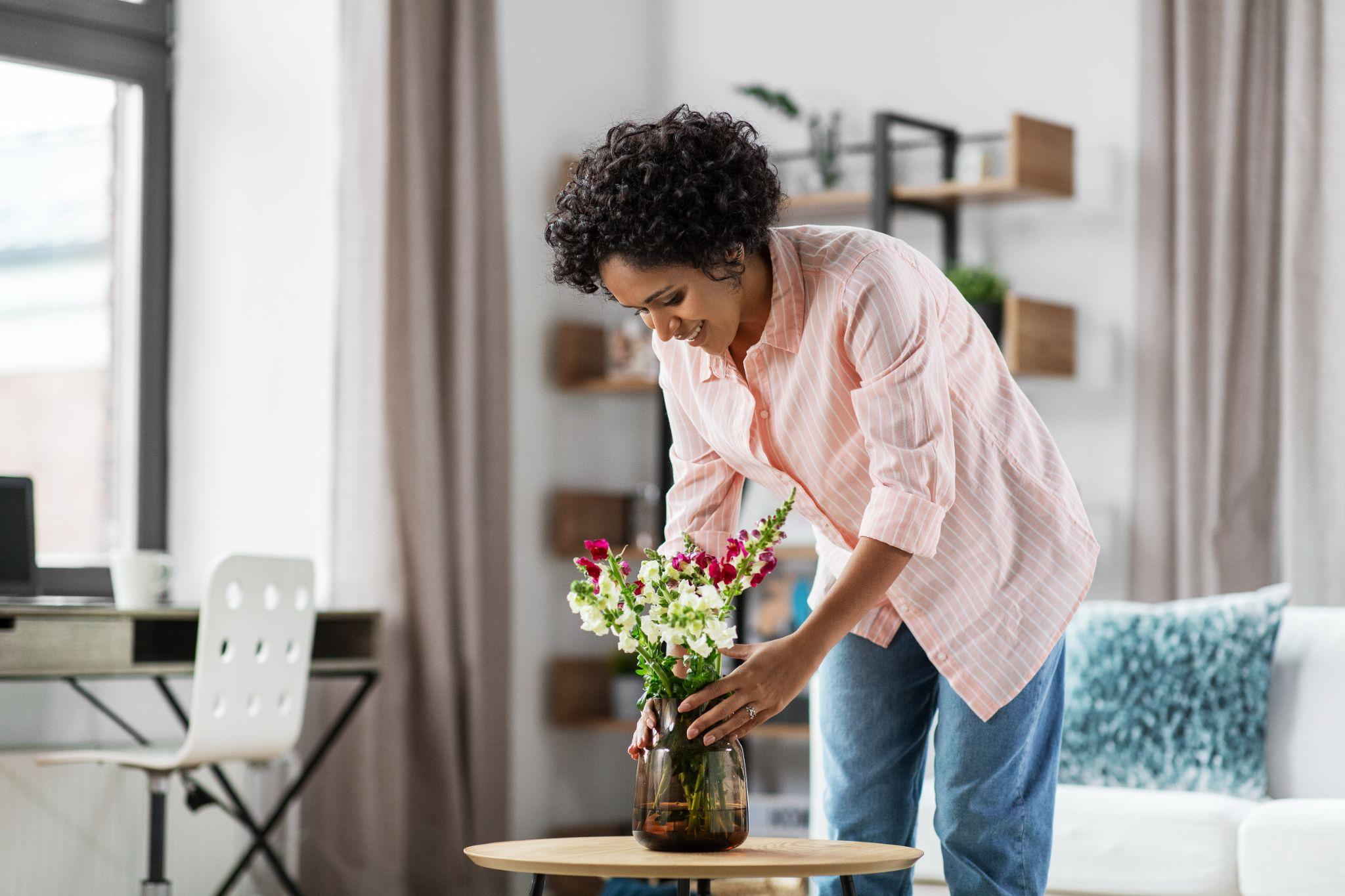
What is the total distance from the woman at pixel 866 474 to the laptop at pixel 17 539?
176cm

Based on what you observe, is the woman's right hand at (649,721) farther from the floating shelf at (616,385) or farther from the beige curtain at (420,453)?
the floating shelf at (616,385)

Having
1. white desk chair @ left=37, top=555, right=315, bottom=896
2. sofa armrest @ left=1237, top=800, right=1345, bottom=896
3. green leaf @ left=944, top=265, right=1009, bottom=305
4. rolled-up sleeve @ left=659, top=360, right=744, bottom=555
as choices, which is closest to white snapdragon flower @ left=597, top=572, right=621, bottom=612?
rolled-up sleeve @ left=659, top=360, right=744, bottom=555

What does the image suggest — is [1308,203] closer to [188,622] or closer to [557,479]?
[557,479]

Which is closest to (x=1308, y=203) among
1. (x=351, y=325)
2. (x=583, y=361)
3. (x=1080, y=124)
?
(x=1080, y=124)

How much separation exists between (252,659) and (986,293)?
1815 millimetres

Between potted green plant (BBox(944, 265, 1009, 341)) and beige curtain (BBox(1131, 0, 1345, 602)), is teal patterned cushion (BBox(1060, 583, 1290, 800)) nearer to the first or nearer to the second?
beige curtain (BBox(1131, 0, 1345, 602))

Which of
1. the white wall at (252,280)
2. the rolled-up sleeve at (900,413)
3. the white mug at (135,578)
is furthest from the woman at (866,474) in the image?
the white wall at (252,280)

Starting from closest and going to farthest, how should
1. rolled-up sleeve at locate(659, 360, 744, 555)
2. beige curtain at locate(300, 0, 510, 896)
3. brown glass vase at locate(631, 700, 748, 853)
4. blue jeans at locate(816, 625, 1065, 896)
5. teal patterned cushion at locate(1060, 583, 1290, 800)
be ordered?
brown glass vase at locate(631, 700, 748, 853) < blue jeans at locate(816, 625, 1065, 896) < rolled-up sleeve at locate(659, 360, 744, 555) < teal patterned cushion at locate(1060, 583, 1290, 800) < beige curtain at locate(300, 0, 510, 896)

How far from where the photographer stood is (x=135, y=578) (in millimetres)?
3102

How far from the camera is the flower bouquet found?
1507 millimetres

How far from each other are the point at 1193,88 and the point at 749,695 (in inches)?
101

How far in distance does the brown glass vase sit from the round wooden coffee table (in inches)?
0.6

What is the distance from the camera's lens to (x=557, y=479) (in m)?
4.31

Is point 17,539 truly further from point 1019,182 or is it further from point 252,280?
point 1019,182
